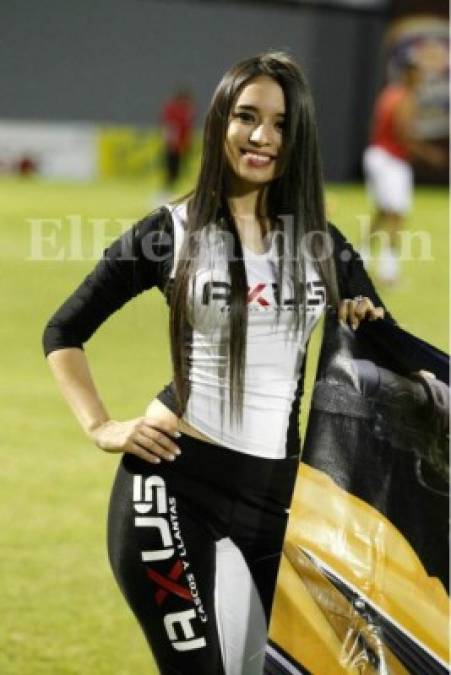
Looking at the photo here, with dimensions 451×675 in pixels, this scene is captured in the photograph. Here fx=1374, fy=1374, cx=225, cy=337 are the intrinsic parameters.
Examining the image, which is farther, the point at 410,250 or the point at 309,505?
the point at 410,250

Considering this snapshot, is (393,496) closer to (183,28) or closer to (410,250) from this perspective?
(410,250)

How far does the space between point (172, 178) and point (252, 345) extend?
21209 millimetres

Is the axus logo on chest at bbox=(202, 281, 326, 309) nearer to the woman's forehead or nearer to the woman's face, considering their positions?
the woman's face

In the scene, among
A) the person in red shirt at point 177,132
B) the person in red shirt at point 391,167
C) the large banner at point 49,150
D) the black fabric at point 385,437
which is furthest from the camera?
the large banner at point 49,150

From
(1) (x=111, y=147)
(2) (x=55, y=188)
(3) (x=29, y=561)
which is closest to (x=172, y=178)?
(2) (x=55, y=188)

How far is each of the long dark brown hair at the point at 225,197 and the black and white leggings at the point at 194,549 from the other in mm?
147

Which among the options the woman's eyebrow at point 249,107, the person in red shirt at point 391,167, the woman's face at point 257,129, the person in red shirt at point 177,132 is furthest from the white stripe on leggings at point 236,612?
→ the person in red shirt at point 177,132

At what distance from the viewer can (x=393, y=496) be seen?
10.3 ft

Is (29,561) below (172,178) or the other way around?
below

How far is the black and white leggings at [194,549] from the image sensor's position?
312 centimetres

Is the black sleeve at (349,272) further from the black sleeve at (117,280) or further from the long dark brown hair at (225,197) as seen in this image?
the black sleeve at (117,280)

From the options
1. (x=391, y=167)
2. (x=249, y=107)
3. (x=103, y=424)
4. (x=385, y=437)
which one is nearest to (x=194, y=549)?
(x=103, y=424)

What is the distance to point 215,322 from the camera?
3.12 meters

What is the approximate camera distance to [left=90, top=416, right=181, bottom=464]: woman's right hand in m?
3.10
